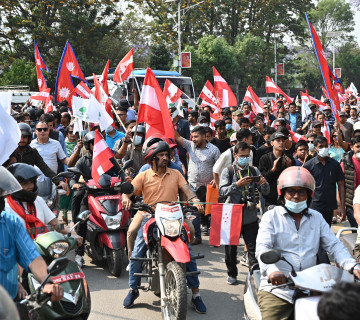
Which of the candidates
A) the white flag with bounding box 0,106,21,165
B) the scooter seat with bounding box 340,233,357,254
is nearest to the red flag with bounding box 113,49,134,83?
the scooter seat with bounding box 340,233,357,254

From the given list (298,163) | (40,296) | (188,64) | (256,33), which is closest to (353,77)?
(256,33)

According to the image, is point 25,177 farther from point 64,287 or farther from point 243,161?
point 243,161

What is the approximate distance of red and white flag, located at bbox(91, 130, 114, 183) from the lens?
22.8 feet

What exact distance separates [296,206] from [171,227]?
1.35 m

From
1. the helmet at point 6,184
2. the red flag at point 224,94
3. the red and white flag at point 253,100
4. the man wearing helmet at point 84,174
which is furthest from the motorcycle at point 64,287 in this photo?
the red and white flag at point 253,100

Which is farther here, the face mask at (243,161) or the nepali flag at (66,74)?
the nepali flag at (66,74)

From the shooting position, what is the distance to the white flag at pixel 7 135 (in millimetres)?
4230

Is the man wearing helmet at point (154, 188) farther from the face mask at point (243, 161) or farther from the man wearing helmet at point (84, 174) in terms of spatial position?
the man wearing helmet at point (84, 174)

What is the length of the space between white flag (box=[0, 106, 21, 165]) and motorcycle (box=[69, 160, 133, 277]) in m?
2.52

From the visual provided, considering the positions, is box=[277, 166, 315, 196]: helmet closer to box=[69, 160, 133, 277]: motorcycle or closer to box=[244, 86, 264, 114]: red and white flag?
box=[69, 160, 133, 277]: motorcycle

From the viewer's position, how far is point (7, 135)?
4.27 meters

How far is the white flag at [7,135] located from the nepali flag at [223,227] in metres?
2.37

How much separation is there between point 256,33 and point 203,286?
136ft

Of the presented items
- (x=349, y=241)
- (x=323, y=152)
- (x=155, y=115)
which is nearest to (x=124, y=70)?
(x=155, y=115)
